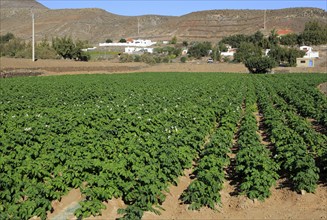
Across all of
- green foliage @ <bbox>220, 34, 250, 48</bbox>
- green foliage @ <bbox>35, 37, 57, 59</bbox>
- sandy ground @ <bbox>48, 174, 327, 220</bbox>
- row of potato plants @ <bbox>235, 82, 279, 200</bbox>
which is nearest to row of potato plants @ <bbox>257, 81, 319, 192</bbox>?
sandy ground @ <bbox>48, 174, 327, 220</bbox>

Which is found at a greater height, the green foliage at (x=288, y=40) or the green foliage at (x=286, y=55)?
the green foliage at (x=288, y=40)

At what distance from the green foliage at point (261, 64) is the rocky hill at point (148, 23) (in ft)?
228

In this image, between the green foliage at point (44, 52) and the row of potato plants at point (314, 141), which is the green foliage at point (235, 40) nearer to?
the green foliage at point (44, 52)

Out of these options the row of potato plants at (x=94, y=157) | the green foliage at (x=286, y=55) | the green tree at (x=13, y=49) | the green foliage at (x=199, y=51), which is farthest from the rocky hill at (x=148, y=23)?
the row of potato plants at (x=94, y=157)

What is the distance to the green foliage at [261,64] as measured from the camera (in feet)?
204

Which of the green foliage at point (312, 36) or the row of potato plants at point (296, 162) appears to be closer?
the row of potato plants at point (296, 162)

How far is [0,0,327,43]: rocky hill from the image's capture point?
13975 centimetres

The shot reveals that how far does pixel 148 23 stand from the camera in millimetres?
172250

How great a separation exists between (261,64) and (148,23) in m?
115

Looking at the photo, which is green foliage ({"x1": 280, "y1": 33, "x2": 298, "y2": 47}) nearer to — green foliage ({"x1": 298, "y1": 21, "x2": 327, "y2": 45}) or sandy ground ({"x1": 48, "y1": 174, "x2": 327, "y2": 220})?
green foliage ({"x1": 298, "y1": 21, "x2": 327, "y2": 45})

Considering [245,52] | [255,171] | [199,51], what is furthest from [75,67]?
[255,171]

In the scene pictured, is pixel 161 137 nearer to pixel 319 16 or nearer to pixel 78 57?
pixel 78 57

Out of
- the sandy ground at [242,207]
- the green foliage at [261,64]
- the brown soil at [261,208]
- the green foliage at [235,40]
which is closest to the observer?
the sandy ground at [242,207]

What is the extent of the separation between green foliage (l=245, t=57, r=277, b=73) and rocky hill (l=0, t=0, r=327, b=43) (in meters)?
69.6
